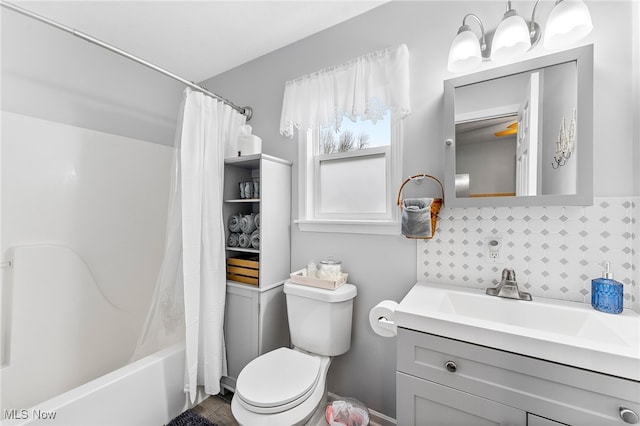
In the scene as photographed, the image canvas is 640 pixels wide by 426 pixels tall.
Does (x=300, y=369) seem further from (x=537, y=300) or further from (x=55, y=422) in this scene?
(x=537, y=300)

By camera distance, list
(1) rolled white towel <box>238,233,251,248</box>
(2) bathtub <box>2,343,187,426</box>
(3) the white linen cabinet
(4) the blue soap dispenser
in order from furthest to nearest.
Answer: (1) rolled white towel <box>238,233,251,248</box> < (3) the white linen cabinet < (2) bathtub <box>2,343,187,426</box> < (4) the blue soap dispenser

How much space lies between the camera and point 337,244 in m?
1.64

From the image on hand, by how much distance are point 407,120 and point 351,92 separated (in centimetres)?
37

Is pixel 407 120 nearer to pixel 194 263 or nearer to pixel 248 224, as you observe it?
pixel 248 224

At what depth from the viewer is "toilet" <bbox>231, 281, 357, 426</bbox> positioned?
1.08m

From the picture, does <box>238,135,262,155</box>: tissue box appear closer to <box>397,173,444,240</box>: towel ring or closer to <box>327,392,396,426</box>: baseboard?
<box>397,173,444,240</box>: towel ring

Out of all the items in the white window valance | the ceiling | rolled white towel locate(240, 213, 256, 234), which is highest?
the ceiling

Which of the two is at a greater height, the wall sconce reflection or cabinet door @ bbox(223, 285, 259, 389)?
the wall sconce reflection

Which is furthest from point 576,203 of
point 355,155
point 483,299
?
point 355,155

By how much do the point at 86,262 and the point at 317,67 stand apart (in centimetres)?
201

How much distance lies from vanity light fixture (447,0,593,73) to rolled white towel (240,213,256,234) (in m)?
1.43

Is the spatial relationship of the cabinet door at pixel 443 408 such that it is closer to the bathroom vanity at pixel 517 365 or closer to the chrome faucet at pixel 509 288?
the bathroom vanity at pixel 517 365

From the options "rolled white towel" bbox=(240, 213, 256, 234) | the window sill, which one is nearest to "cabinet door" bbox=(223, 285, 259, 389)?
"rolled white towel" bbox=(240, 213, 256, 234)

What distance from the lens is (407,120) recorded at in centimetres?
143
